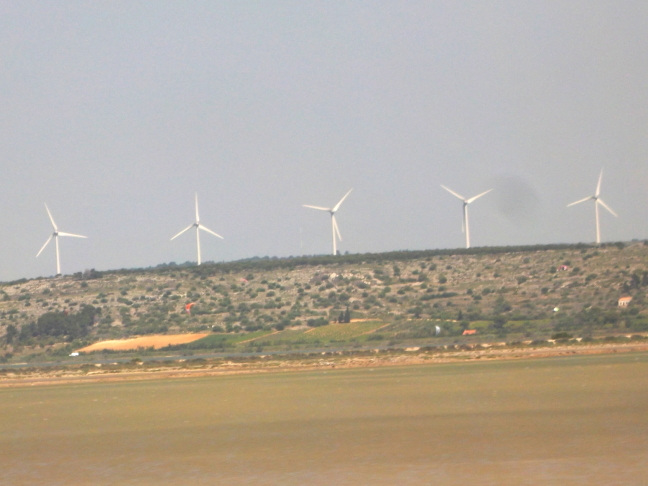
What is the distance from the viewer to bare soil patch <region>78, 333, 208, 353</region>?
81231 mm

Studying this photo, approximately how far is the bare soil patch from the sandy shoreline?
93.4ft

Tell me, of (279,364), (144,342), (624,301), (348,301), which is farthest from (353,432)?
(348,301)

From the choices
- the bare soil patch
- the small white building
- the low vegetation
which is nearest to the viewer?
the low vegetation

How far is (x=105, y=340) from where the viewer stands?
89125mm

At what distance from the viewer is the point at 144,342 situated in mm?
84062

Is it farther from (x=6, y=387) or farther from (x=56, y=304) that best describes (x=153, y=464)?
(x=56, y=304)

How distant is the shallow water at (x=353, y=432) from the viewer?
50.4ft

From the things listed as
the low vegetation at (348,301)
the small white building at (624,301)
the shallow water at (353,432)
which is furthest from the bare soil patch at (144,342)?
the shallow water at (353,432)

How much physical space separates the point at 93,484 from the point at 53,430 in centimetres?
847

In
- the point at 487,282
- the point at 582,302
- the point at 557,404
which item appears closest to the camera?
the point at 557,404

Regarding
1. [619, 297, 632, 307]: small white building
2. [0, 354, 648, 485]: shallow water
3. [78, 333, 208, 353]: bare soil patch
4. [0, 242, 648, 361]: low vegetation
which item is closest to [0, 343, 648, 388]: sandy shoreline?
[0, 354, 648, 485]: shallow water

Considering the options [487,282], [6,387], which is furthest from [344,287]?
[6,387]

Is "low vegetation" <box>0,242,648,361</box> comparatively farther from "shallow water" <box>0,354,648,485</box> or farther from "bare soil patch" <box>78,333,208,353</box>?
"shallow water" <box>0,354,648,485</box>

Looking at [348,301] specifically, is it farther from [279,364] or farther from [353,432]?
[353,432]
